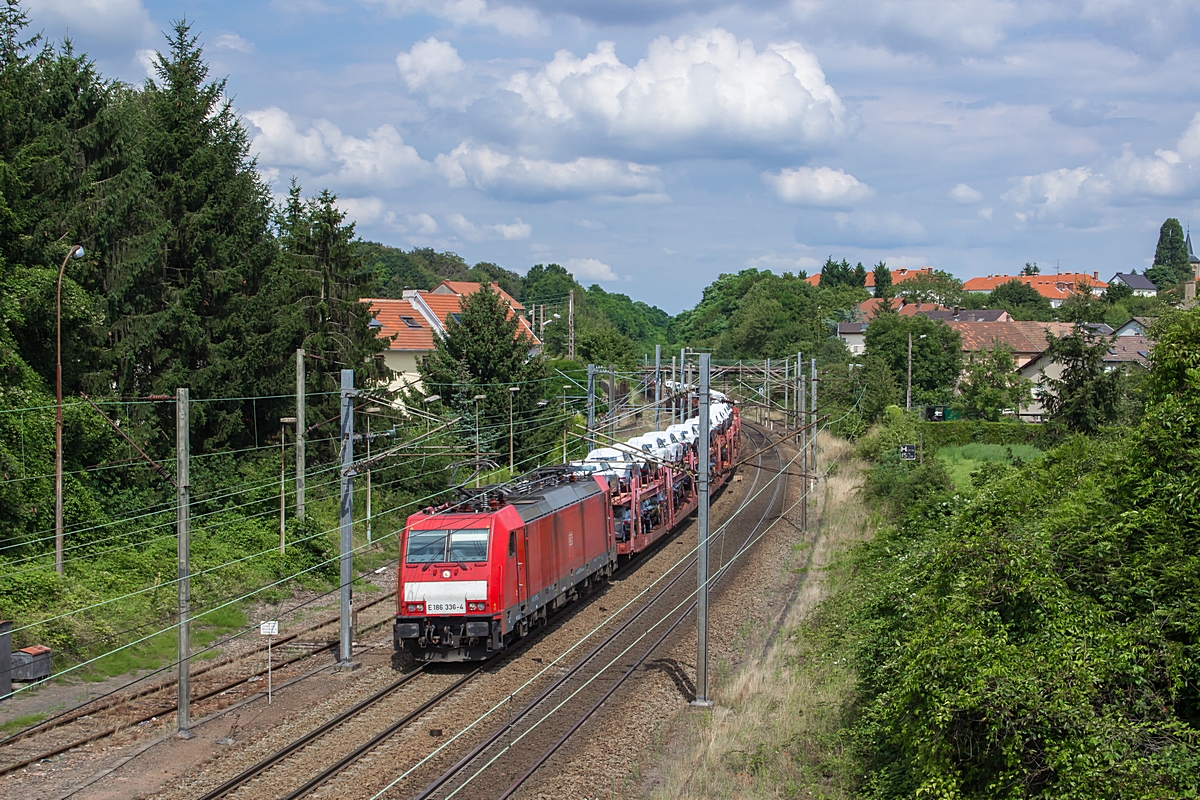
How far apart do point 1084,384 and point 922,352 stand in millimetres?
34902

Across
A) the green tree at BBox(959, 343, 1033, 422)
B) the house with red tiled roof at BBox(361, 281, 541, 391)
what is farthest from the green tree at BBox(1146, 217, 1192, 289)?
the house with red tiled roof at BBox(361, 281, 541, 391)

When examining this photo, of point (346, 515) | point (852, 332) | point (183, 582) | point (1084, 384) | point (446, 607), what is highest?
point (852, 332)

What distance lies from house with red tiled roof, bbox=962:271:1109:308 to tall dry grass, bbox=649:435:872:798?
161335mm

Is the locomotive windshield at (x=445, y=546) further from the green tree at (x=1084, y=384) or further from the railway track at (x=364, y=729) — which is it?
the green tree at (x=1084, y=384)

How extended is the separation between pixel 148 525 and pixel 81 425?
411 cm

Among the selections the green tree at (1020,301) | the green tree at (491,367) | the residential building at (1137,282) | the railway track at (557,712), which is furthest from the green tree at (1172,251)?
the railway track at (557,712)

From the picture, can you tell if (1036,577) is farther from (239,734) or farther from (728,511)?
(728,511)

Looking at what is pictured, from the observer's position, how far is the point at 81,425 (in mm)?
24703

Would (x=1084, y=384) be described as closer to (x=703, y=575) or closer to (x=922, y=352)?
(x=703, y=575)

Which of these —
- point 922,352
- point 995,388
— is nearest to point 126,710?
point 995,388

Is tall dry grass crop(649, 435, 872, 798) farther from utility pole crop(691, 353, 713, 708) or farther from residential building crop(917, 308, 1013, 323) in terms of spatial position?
residential building crop(917, 308, 1013, 323)

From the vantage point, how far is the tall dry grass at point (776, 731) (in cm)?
1302

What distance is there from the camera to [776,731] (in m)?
15.1

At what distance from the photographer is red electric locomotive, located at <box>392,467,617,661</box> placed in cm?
1820
